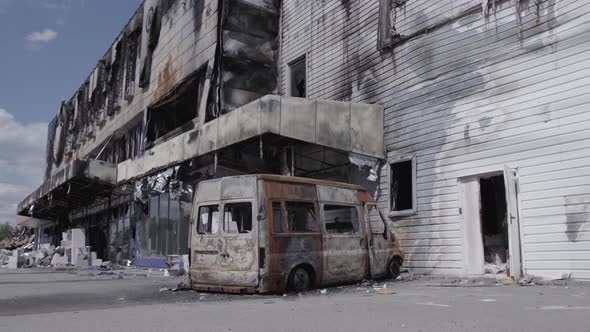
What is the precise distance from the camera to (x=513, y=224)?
442 inches

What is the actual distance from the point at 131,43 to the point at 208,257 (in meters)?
20.7

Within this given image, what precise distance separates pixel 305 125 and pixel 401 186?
309 centimetres

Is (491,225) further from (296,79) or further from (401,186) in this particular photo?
(296,79)

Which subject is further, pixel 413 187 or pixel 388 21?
pixel 388 21

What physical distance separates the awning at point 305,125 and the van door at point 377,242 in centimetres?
271

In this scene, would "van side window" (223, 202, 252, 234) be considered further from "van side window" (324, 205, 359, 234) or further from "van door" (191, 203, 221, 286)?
"van side window" (324, 205, 359, 234)

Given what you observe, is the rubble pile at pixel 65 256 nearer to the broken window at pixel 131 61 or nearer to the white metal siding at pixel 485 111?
the broken window at pixel 131 61

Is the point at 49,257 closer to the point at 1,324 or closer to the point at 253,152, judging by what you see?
the point at 253,152

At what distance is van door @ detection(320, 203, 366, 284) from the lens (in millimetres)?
10617

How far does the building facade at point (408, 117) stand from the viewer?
35.1 feet

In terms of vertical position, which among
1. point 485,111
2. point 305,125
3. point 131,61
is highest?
point 131,61

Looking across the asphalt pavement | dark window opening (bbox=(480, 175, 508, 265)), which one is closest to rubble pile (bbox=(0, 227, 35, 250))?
the asphalt pavement

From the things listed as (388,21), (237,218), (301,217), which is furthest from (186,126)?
(301,217)

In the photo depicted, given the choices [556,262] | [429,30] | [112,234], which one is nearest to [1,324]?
[556,262]
